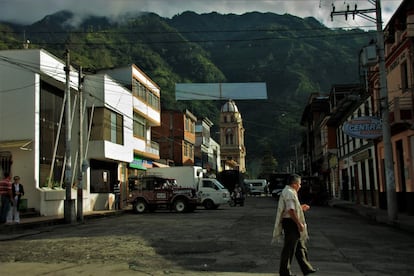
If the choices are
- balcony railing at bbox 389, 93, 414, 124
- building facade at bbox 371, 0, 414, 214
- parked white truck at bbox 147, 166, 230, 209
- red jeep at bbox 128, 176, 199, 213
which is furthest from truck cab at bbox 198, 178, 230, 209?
balcony railing at bbox 389, 93, 414, 124

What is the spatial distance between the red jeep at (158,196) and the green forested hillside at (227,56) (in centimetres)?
1404

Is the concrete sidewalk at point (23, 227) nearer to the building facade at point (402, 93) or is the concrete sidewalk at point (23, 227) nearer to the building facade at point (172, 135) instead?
the building facade at point (402, 93)

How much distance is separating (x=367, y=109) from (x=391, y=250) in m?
20.7

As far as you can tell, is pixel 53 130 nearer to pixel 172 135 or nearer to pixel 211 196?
pixel 211 196

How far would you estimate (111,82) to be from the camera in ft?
109

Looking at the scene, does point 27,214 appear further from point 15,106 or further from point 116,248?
point 116,248

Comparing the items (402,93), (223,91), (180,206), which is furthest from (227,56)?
(402,93)

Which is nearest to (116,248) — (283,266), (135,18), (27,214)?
(283,266)

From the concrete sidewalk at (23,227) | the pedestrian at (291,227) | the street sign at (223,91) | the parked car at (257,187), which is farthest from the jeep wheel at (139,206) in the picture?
the parked car at (257,187)

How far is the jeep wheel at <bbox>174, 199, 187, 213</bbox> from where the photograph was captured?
1177 inches

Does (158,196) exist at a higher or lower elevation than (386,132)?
lower

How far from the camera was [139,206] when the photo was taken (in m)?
30.5

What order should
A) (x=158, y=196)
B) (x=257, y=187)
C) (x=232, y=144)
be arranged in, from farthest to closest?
(x=232, y=144) < (x=257, y=187) < (x=158, y=196)

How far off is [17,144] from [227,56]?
154 feet
